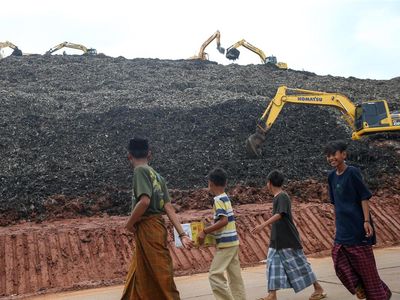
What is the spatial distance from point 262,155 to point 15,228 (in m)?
9.16

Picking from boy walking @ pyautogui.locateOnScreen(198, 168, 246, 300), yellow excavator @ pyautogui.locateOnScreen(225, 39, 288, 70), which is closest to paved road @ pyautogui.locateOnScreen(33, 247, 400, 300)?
boy walking @ pyautogui.locateOnScreen(198, 168, 246, 300)

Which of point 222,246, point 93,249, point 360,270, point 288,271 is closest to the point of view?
point 360,270

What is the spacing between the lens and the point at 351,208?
4.34 m

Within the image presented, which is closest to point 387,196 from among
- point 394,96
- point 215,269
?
point 215,269

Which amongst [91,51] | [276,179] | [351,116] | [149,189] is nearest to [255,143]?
[351,116]

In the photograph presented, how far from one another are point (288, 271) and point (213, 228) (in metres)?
1.20

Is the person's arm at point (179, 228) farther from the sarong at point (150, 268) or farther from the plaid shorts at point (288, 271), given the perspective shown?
the plaid shorts at point (288, 271)

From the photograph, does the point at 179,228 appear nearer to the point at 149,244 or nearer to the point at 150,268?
the point at 149,244

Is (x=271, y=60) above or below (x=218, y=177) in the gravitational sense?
above

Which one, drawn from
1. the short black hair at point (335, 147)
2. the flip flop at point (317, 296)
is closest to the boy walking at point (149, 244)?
the short black hair at point (335, 147)

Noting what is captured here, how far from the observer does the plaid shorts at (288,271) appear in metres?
5.17

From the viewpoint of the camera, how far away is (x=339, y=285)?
19.5 ft

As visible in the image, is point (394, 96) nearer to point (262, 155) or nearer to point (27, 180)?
point (262, 155)

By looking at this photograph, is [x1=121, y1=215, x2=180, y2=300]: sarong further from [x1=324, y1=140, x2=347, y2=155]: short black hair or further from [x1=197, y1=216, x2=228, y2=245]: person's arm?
[x1=324, y1=140, x2=347, y2=155]: short black hair
